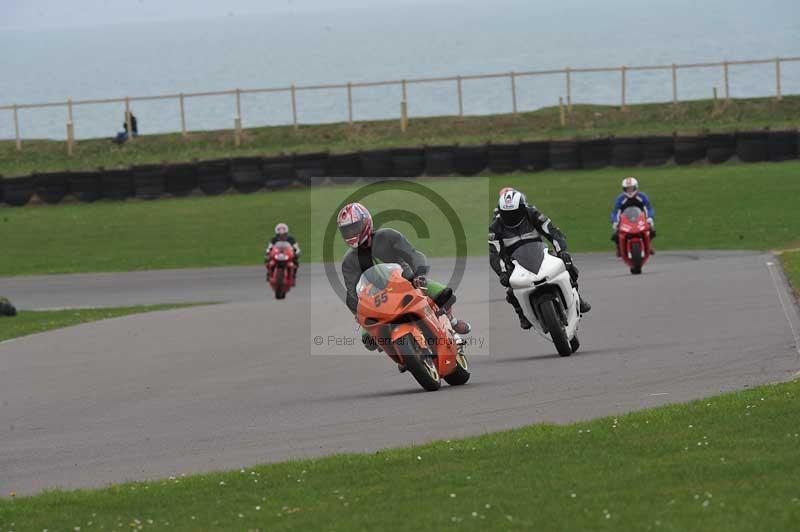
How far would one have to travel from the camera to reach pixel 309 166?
41.5 m

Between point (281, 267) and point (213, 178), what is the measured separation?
15793 mm

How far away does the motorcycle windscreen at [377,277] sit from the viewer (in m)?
12.0

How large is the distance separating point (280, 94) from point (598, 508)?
496 feet

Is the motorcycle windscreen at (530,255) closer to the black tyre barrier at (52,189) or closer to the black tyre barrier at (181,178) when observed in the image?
the black tyre barrier at (181,178)

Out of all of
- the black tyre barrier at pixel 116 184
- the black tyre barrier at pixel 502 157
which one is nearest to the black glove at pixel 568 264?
the black tyre barrier at pixel 502 157

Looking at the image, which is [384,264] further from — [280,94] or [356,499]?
[280,94]

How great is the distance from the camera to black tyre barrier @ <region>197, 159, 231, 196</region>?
136 feet

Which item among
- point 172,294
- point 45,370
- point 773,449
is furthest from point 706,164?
point 773,449

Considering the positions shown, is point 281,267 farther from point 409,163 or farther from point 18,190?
point 18,190

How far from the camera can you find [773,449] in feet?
27.8

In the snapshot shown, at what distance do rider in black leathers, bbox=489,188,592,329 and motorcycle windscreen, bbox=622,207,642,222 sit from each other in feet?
29.0

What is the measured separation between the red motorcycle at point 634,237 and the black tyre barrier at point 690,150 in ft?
54.9

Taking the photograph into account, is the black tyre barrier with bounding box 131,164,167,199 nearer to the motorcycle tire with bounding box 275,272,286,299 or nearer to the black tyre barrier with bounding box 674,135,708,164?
the black tyre barrier with bounding box 674,135,708,164

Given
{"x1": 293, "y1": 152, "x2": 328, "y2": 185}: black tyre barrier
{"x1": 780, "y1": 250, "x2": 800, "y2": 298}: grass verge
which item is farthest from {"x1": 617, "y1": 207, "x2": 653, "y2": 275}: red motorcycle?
{"x1": 293, "y1": 152, "x2": 328, "y2": 185}: black tyre barrier
